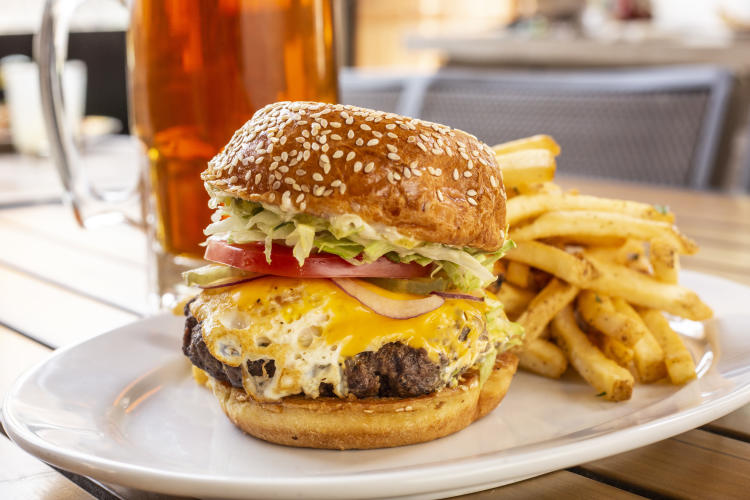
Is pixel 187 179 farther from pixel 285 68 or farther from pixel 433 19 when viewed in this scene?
pixel 433 19

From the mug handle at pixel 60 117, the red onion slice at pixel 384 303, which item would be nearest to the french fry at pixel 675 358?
the red onion slice at pixel 384 303

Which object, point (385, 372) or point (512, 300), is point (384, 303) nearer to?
point (385, 372)

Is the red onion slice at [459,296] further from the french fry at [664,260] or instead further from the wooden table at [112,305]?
the french fry at [664,260]

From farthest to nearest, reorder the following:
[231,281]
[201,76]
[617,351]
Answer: [201,76]
[617,351]
[231,281]

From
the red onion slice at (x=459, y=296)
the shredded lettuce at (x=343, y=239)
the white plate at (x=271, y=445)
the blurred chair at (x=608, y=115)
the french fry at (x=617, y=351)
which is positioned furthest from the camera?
the blurred chair at (x=608, y=115)

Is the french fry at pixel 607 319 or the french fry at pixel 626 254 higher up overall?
the french fry at pixel 626 254

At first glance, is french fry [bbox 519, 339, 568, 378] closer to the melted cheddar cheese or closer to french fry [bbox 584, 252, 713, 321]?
french fry [bbox 584, 252, 713, 321]

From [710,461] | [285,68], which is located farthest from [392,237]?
[285,68]

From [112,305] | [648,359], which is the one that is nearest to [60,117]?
[112,305]
